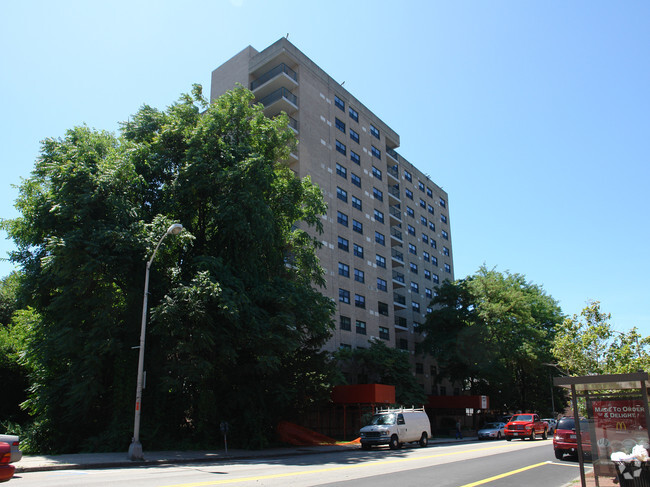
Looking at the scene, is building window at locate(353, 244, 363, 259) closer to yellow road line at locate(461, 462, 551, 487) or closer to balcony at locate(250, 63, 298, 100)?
balcony at locate(250, 63, 298, 100)

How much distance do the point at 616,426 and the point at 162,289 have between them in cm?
1953

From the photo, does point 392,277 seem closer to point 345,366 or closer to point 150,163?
point 345,366

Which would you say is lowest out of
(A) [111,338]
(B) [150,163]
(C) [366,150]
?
(A) [111,338]

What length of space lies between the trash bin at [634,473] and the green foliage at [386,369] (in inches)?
1097

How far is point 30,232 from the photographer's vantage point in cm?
2306

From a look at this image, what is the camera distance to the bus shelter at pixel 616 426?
8.88m

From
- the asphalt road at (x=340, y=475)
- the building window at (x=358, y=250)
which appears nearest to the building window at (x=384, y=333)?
the building window at (x=358, y=250)

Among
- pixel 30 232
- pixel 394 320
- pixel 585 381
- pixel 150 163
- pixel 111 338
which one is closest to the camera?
Result: pixel 585 381

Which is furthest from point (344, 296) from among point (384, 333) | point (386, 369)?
point (384, 333)

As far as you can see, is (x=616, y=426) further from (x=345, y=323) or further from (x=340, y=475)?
(x=345, y=323)

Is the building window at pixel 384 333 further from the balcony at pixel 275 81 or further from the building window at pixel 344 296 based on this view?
the balcony at pixel 275 81

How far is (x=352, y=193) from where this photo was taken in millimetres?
46469

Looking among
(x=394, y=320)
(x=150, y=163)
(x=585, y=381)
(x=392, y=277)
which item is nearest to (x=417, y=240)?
(x=392, y=277)

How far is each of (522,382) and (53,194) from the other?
2077 inches
